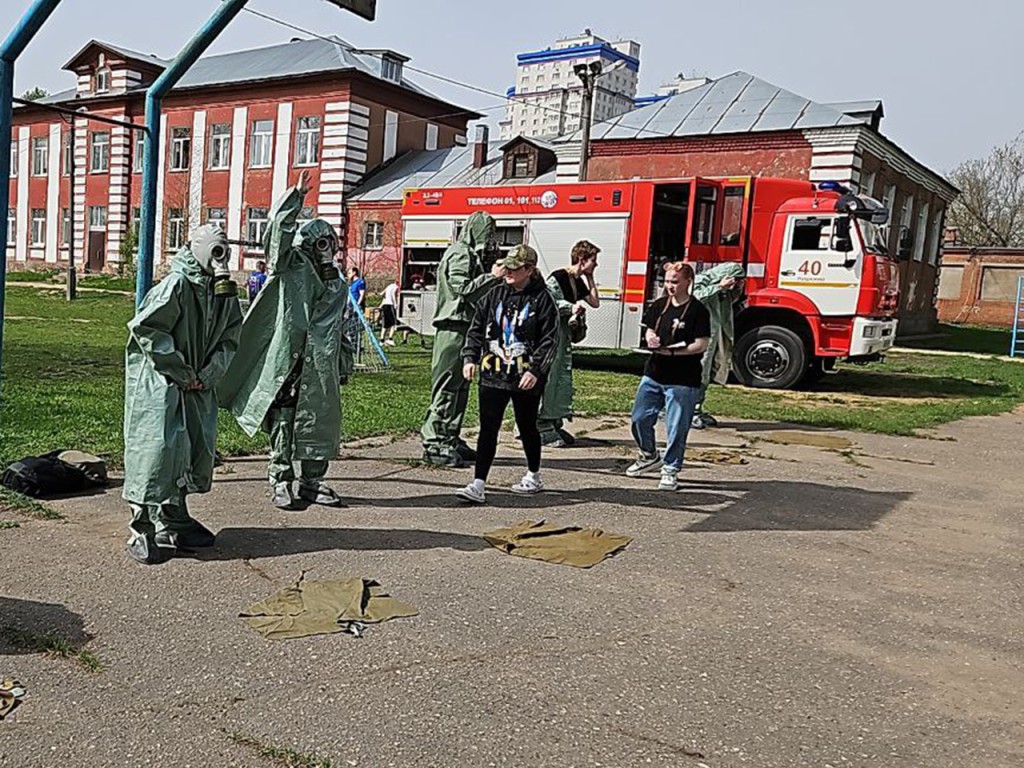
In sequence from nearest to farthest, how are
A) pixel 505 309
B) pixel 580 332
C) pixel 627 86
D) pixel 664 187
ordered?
pixel 505 309 → pixel 580 332 → pixel 664 187 → pixel 627 86

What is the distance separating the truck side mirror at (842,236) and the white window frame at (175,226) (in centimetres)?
3384

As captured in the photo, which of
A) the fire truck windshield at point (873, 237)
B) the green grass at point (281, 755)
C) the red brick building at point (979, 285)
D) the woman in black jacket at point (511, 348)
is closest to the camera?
the green grass at point (281, 755)

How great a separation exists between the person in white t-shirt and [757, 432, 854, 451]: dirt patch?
11.0 meters

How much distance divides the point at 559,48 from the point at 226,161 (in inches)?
1915

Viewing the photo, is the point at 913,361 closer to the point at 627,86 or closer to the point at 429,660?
the point at 429,660

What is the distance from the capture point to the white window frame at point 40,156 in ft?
162

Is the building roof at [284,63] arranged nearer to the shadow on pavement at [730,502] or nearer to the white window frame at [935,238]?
the white window frame at [935,238]

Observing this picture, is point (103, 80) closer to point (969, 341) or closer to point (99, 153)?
point (99, 153)

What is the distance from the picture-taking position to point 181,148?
44.5 meters

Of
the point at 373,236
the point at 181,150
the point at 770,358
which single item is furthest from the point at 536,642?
the point at 181,150

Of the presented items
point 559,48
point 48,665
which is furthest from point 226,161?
point 559,48

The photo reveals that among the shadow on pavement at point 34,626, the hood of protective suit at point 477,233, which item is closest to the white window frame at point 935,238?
the hood of protective suit at point 477,233

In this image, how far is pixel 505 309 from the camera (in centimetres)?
678

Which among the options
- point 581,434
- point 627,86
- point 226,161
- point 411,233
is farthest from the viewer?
point 627,86
